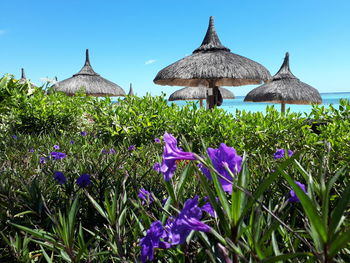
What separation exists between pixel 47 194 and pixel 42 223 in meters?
0.19

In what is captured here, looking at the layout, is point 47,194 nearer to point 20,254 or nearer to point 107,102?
point 20,254

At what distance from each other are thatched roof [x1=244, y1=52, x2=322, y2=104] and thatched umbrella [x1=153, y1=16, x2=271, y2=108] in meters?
2.87

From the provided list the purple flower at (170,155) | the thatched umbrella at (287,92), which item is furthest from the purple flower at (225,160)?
the thatched umbrella at (287,92)

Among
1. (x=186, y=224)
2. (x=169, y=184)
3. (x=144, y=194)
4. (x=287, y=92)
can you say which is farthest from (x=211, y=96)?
(x=186, y=224)

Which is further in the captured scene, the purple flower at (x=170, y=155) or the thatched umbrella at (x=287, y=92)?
the thatched umbrella at (x=287, y=92)

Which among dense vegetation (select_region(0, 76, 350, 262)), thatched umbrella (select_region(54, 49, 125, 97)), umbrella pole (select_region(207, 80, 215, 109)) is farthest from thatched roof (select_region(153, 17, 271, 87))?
thatched umbrella (select_region(54, 49, 125, 97))

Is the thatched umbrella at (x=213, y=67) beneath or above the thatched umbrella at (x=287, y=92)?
above

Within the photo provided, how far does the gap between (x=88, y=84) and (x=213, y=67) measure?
28.7 ft

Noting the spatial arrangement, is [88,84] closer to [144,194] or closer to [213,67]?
[213,67]

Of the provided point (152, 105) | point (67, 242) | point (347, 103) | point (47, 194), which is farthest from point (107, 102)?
point (67, 242)

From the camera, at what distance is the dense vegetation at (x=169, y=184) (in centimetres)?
60

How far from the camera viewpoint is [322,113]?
347cm

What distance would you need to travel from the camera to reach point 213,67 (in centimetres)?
852

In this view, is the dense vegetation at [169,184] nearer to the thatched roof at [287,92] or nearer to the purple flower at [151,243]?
the purple flower at [151,243]
